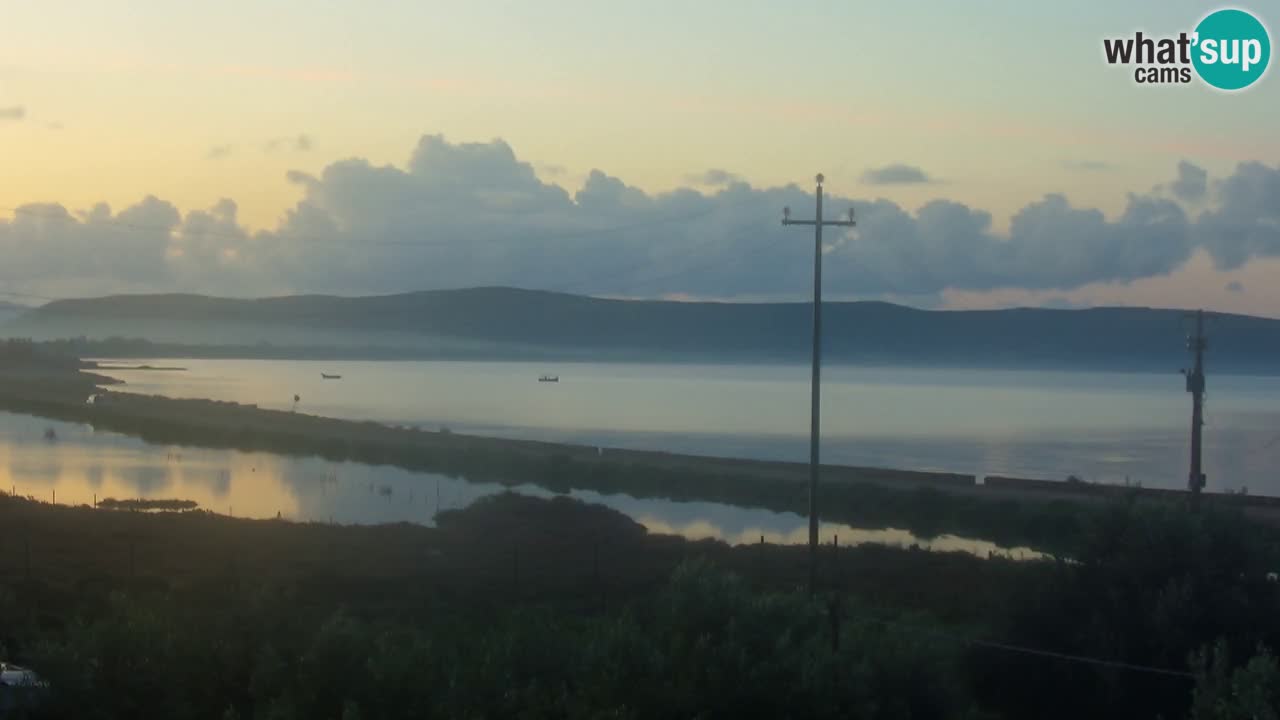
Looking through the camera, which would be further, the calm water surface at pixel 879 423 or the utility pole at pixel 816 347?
the calm water surface at pixel 879 423

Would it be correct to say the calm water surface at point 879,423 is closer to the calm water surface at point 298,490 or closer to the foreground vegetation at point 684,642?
the calm water surface at point 298,490

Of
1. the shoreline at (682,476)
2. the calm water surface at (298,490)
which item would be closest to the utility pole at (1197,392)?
the shoreline at (682,476)

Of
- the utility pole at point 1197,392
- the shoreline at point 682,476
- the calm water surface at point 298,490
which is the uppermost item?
→ the utility pole at point 1197,392

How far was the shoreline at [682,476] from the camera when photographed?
4291 centimetres

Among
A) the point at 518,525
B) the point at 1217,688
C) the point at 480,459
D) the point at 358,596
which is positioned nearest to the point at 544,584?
the point at 358,596

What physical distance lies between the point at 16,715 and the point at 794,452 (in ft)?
230

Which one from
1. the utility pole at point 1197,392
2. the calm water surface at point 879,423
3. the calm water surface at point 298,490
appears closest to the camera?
the utility pole at point 1197,392

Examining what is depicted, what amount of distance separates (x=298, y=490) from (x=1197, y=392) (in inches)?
1506

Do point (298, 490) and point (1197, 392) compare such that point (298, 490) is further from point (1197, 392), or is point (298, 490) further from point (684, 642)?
point (684, 642)

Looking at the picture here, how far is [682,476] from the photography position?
5569 cm

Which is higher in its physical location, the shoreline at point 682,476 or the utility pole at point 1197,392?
the utility pole at point 1197,392

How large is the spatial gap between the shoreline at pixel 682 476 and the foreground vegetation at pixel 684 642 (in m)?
1.50

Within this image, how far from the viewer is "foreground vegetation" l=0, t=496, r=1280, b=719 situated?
35.9ft

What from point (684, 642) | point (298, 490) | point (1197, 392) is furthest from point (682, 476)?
point (684, 642)
